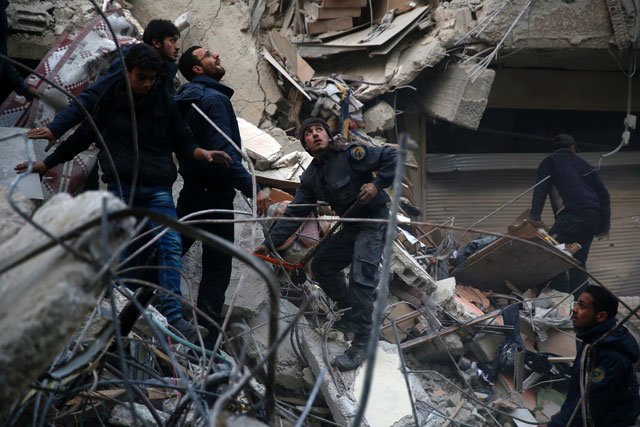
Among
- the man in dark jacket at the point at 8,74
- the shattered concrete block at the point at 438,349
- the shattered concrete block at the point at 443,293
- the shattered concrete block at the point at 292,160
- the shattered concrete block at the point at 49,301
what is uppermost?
the shattered concrete block at the point at 49,301

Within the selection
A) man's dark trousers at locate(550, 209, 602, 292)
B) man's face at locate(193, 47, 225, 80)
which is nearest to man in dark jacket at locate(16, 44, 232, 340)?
man's face at locate(193, 47, 225, 80)

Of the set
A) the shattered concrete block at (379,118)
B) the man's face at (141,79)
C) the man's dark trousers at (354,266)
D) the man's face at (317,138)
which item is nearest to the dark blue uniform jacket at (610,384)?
the man's dark trousers at (354,266)

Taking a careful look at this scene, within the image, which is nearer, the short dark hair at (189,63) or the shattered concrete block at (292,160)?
the short dark hair at (189,63)

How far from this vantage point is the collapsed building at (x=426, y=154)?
5699 mm

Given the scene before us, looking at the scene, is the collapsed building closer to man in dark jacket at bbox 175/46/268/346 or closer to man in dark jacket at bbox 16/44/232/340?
man in dark jacket at bbox 175/46/268/346

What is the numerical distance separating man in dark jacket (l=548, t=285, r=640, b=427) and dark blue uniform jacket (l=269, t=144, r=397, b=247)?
161 cm

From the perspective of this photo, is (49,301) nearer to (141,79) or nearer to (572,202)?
(141,79)

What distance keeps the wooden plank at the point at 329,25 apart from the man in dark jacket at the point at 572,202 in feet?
9.71

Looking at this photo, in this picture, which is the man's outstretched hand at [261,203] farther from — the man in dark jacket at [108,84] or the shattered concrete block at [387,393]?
the shattered concrete block at [387,393]

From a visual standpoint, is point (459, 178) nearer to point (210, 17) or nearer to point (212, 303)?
point (210, 17)

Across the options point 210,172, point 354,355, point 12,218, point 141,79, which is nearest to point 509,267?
point 354,355

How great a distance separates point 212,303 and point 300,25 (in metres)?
5.08

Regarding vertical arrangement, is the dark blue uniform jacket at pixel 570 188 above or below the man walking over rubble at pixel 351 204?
below

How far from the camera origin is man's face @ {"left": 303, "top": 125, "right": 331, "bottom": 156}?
5.42 meters
